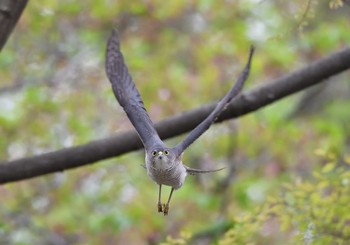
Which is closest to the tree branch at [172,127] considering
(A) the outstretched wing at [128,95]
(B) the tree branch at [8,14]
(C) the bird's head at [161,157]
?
(B) the tree branch at [8,14]

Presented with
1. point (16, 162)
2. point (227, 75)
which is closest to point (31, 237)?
point (227, 75)

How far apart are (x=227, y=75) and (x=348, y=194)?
3.96 metres

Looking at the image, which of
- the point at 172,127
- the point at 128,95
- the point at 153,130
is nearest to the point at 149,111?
the point at 172,127

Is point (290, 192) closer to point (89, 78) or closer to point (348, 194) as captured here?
point (348, 194)

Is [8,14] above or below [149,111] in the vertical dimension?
above

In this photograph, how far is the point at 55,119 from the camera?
8305 millimetres

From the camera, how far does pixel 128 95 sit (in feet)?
11.6

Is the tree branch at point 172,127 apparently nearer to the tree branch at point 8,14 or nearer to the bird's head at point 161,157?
the tree branch at point 8,14

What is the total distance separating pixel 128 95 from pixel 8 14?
4.50 feet

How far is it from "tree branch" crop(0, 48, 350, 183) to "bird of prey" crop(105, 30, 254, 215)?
0.92 metres

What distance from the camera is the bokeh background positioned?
7809mm

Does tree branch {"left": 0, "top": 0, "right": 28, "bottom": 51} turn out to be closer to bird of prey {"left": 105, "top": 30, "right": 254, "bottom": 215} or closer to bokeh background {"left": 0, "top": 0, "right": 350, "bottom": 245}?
bird of prey {"left": 105, "top": 30, "right": 254, "bottom": 215}

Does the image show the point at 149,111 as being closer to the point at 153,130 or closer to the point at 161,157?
the point at 153,130

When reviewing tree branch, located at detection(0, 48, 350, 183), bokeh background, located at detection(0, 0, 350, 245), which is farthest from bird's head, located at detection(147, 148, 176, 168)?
bokeh background, located at detection(0, 0, 350, 245)
